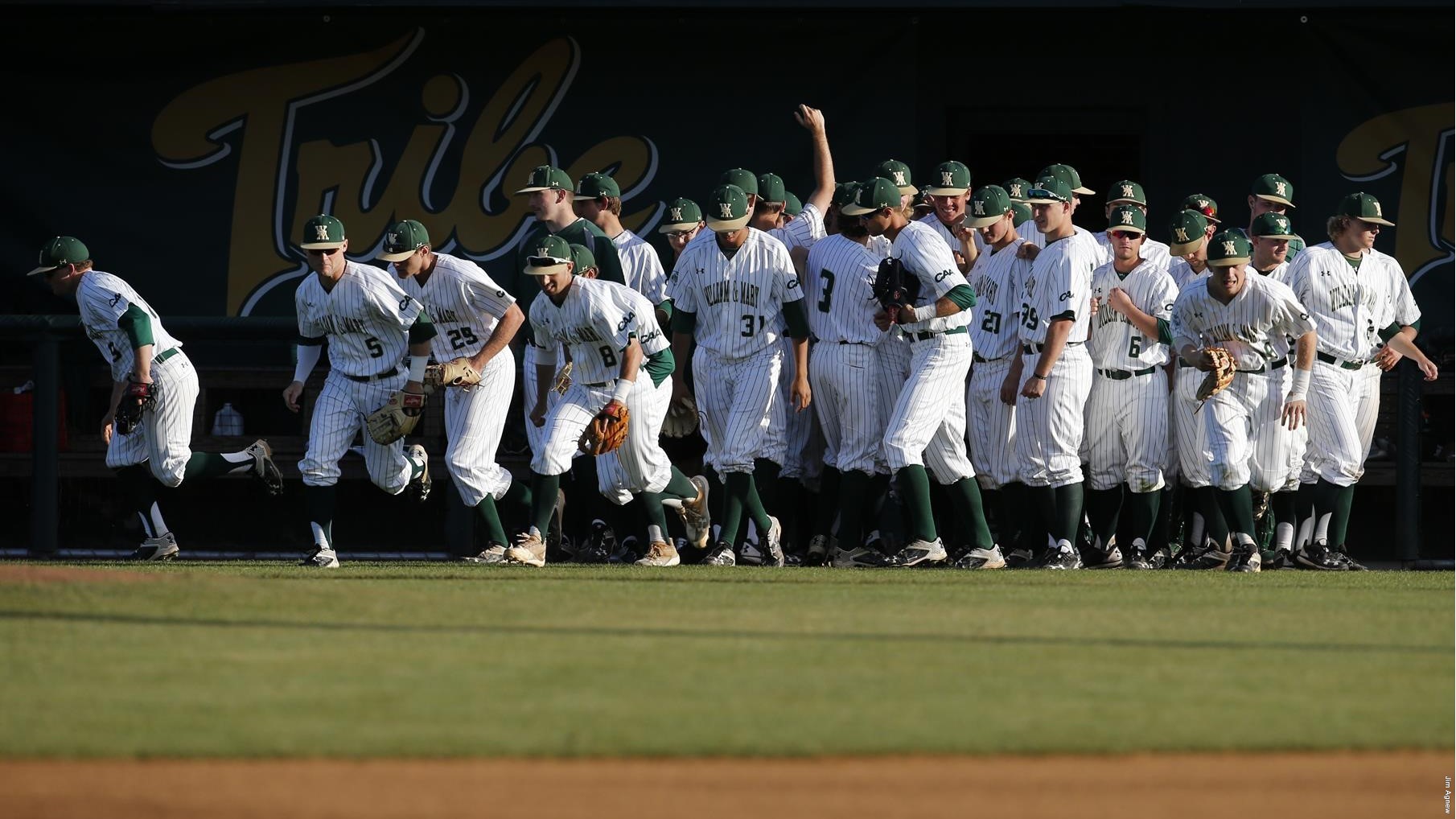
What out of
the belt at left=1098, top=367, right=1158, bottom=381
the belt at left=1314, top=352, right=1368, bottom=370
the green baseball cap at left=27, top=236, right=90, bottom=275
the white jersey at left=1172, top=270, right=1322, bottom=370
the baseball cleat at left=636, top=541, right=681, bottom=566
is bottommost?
the baseball cleat at left=636, top=541, right=681, bottom=566

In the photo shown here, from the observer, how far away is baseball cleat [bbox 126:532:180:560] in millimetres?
8812

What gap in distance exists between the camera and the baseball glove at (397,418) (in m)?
8.12

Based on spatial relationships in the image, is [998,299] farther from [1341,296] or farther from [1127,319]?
[1341,296]

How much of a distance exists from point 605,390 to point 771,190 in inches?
49.7

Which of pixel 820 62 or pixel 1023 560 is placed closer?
pixel 1023 560

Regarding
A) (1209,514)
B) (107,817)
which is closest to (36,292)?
(1209,514)

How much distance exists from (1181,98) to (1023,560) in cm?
294

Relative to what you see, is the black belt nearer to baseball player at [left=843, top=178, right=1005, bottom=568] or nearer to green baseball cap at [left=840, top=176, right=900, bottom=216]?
baseball player at [left=843, top=178, right=1005, bottom=568]

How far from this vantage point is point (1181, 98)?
10.4 m

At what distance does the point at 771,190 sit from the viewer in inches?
350

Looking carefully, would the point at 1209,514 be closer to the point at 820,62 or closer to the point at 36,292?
the point at 820,62

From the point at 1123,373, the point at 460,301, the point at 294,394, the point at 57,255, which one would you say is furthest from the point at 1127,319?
the point at 57,255

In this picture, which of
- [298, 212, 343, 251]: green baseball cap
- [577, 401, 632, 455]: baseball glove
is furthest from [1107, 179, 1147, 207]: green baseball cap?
[298, 212, 343, 251]: green baseball cap

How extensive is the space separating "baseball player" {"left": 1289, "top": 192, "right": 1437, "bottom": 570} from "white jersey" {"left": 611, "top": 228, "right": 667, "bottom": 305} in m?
2.54
